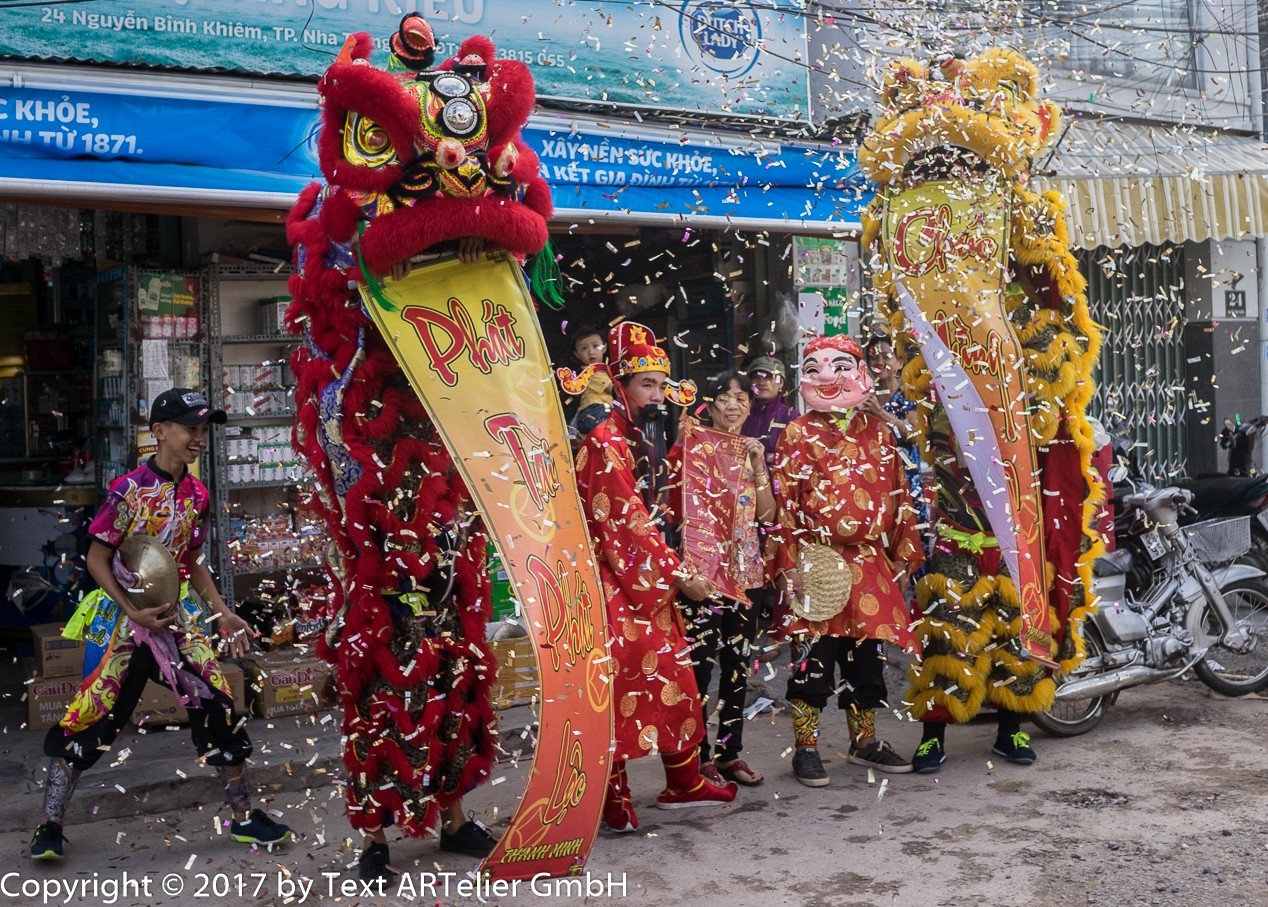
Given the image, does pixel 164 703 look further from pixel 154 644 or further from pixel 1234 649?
pixel 1234 649

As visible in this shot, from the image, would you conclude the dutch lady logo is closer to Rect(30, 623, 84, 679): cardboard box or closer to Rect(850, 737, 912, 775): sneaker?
Rect(850, 737, 912, 775): sneaker

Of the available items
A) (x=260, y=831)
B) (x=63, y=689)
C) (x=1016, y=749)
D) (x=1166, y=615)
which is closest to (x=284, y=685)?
(x=63, y=689)

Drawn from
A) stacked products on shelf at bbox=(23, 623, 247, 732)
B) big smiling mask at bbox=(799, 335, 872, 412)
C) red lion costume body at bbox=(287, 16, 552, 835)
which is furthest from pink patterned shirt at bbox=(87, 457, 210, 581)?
big smiling mask at bbox=(799, 335, 872, 412)

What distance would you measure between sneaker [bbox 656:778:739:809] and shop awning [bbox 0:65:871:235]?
3.24 meters

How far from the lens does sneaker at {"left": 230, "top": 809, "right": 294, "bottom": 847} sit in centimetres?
481

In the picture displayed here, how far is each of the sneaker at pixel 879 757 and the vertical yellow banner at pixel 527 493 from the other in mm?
2005

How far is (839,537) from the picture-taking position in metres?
5.44

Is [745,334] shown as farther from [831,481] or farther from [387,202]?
[387,202]

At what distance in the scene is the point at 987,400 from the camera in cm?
546

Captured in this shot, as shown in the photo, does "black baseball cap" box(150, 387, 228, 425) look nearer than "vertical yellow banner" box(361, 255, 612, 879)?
No

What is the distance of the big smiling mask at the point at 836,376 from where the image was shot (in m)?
5.39

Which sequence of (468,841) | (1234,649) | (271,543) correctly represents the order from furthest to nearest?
(271,543) → (1234,649) → (468,841)

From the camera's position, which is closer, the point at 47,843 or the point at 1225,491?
the point at 47,843

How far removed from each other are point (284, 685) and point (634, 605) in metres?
2.56
